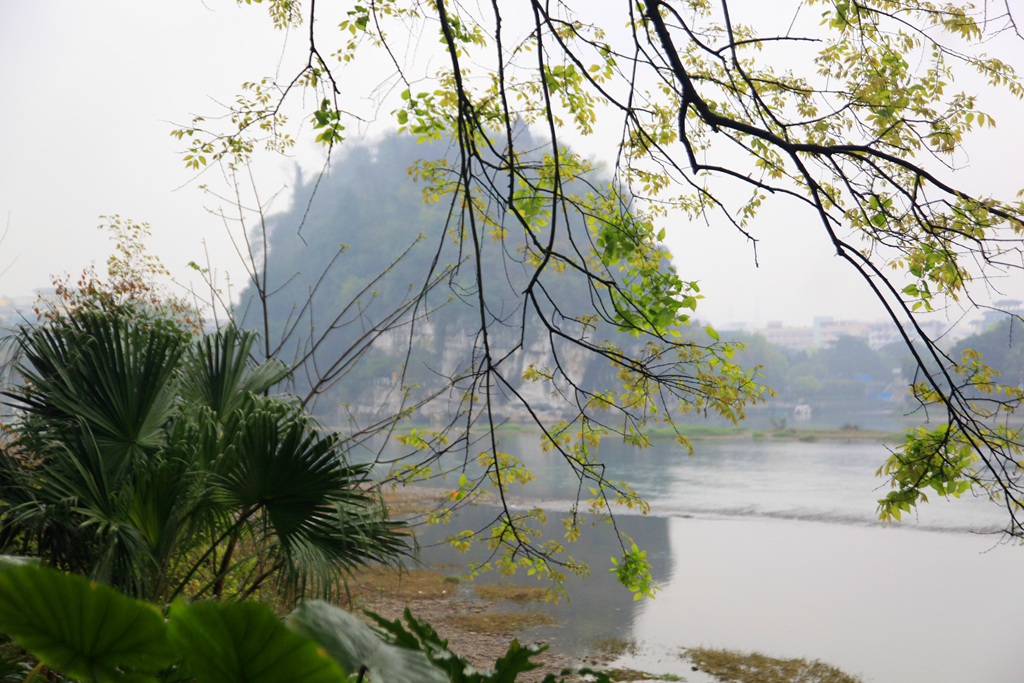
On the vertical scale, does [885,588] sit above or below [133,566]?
below

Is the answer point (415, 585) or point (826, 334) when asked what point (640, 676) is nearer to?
point (415, 585)

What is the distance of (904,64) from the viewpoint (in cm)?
271

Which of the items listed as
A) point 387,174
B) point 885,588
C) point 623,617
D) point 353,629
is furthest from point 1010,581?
point 387,174

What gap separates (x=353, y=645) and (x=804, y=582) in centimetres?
1004

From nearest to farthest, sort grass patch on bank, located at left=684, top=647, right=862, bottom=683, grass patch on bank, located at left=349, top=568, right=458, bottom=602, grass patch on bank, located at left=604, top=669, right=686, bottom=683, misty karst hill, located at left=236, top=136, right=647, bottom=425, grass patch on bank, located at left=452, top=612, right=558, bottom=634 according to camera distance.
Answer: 1. grass patch on bank, located at left=604, top=669, right=686, bottom=683
2. grass patch on bank, located at left=684, top=647, right=862, bottom=683
3. grass patch on bank, located at left=452, top=612, right=558, bottom=634
4. grass patch on bank, located at left=349, top=568, right=458, bottom=602
5. misty karst hill, located at left=236, top=136, right=647, bottom=425

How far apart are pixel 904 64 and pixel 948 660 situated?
20.5ft

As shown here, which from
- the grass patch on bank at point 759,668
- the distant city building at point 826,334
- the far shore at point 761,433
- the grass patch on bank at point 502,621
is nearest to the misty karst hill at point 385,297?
the far shore at point 761,433

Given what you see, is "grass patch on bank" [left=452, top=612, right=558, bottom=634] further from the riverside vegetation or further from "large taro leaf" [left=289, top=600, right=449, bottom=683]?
"large taro leaf" [left=289, top=600, right=449, bottom=683]

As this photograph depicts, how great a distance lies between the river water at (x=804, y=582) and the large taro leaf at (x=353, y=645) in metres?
3.22

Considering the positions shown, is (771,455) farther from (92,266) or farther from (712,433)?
(92,266)

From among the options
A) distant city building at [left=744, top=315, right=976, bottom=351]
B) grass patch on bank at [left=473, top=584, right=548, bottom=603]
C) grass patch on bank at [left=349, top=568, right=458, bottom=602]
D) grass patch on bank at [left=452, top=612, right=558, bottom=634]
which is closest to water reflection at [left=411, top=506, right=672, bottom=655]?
grass patch on bank at [left=452, top=612, right=558, bottom=634]

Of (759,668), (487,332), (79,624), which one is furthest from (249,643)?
(759,668)

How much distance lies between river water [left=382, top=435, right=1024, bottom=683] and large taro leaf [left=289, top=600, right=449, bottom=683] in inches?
127

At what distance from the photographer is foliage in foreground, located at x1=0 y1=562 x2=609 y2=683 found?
1.72ft
